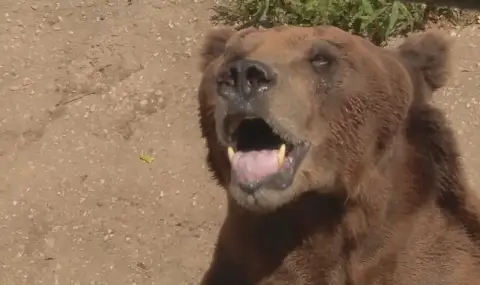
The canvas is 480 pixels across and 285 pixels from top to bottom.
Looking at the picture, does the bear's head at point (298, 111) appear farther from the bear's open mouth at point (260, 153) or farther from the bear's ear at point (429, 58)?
the bear's ear at point (429, 58)

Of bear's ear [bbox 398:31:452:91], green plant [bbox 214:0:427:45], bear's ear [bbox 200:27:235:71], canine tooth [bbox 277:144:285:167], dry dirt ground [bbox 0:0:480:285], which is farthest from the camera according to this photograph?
green plant [bbox 214:0:427:45]

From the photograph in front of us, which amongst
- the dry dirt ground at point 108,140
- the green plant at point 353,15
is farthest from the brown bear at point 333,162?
the green plant at point 353,15

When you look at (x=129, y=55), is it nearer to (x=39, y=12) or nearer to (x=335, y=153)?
(x=39, y=12)

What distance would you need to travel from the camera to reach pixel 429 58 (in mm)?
3395

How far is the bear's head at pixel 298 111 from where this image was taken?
2.91 meters

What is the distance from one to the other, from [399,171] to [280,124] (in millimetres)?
568

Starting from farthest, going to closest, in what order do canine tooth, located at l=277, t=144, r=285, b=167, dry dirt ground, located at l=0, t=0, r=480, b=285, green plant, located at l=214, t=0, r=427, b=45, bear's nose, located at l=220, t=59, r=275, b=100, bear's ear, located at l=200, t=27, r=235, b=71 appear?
green plant, located at l=214, t=0, r=427, b=45, dry dirt ground, located at l=0, t=0, r=480, b=285, bear's ear, located at l=200, t=27, r=235, b=71, canine tooth, located at l=277, t=144, r=285, b=167, bear's nose, located at l=220, t=59, r=275, b=100

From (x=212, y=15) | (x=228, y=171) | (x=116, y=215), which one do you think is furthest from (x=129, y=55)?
(x=228, y=171)

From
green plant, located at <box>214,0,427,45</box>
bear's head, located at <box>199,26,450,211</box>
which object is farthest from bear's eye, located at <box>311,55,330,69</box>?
green plant, located at <box>214,0,427,45</box>

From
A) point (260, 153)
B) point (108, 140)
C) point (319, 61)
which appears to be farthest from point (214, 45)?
point (108, 140)

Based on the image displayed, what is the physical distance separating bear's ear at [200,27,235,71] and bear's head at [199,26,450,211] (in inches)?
8.1

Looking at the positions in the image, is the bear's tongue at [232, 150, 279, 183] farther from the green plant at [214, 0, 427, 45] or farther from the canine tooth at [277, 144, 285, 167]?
the green plant at [214, 0, 427, 45]

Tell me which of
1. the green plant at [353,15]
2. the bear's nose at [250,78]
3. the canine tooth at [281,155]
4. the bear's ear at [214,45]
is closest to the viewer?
the bear's nose at [250,78]

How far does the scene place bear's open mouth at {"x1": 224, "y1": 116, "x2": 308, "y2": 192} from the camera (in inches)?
115
